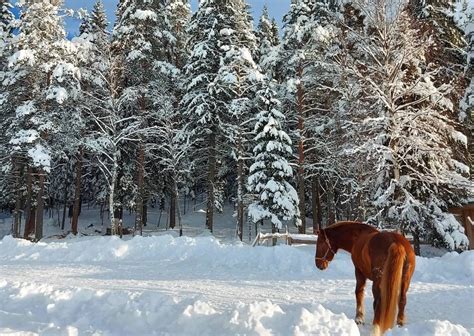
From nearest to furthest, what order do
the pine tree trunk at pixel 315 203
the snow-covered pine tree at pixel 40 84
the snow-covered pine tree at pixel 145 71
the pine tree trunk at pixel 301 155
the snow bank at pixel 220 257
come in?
the snow bank at pixel 220 257
the snow-covered pine tree at pixel 40 84
the pine tree trunk at pixel 301 155
the snow-covered pine tree at pixel 145 71
the pine tree trunk at pixel 315 203

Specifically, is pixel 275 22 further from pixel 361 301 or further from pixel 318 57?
pixel 361 301

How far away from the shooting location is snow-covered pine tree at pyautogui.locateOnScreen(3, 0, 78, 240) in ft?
84.2

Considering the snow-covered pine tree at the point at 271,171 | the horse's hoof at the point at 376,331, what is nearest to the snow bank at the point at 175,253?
the horse's hoof at the point at 376,331

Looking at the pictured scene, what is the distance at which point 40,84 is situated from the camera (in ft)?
90.6

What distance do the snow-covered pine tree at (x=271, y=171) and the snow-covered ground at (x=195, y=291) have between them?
911 cm

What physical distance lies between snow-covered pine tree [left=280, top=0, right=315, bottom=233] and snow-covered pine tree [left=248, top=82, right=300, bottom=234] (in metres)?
1.12

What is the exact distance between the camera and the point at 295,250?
13.9 metres

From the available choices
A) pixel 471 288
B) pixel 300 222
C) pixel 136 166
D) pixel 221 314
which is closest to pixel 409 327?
pixel 221 314

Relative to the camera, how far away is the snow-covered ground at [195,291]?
6109mm

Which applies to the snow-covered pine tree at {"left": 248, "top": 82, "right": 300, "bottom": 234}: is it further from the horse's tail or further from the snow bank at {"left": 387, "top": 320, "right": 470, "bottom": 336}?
the snow bank at {"left": 387, "top": 320, "right": 470, "bottom": 336}

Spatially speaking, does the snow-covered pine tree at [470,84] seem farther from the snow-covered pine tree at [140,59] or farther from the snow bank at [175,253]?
the snow-covered pine tree at [140,59]

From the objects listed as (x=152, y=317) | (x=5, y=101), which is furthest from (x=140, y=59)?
(x=152, y=317)

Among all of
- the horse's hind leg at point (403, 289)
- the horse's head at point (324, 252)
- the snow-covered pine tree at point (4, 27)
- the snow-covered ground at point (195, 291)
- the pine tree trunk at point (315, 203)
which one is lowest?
the snow-covered ground at point (195, 291)

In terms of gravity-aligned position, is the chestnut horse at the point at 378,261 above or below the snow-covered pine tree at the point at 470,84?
below
